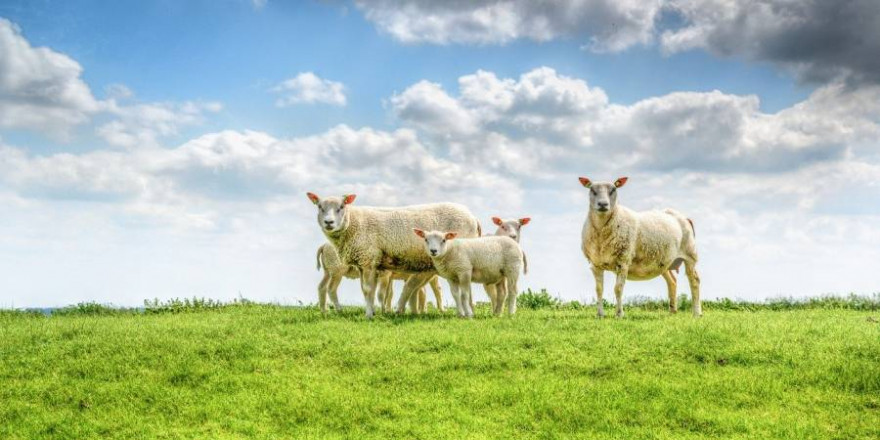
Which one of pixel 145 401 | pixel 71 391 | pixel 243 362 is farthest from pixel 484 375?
pixel 71 391

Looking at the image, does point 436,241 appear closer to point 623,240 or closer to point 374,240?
point 374,240

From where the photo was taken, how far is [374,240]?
18.8 metres

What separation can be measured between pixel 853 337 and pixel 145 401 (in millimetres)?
12713

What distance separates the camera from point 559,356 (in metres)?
13.7

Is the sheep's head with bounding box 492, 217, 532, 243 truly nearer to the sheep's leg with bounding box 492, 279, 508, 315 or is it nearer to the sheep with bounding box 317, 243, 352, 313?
the sheep's leg with bounding box 492, 279, 508, 315

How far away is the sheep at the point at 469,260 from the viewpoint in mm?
17594

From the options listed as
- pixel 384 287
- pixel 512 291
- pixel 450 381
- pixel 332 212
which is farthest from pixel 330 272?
pixel 450 381

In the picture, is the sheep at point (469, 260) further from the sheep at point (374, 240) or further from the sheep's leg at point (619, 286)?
the sheep's leg at point (619, 286)

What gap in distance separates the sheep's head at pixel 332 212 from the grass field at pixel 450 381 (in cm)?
265

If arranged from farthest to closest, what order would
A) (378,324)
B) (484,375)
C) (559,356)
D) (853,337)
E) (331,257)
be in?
(331,257) → (378,324) → (853,337) → (559,356) → (484,375)

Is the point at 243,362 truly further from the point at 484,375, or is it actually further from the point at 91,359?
the point at 484,375

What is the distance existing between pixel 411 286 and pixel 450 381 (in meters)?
6.96

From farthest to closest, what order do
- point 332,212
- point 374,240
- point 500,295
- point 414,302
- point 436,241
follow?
point 414,302
point 500,295
point 374,240
point 332,212
point 436,241

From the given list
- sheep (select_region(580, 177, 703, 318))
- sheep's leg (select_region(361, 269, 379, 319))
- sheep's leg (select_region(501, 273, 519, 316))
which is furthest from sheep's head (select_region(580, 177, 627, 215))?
sheep's leg (select_region(361, 269, 379, 319))
